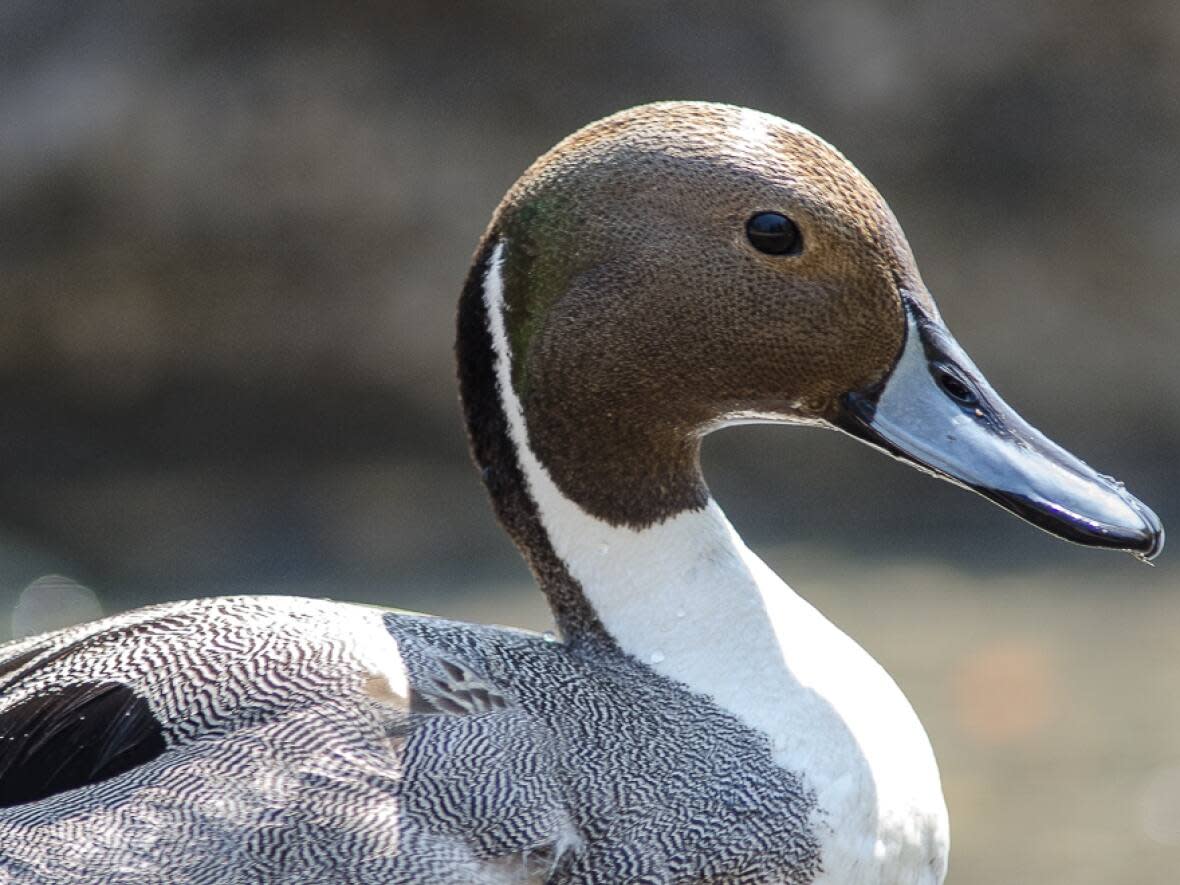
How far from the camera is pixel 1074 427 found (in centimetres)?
438

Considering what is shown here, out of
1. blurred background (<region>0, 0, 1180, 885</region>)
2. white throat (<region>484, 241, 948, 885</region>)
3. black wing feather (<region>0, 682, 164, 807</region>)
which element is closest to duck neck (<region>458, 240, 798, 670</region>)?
white throat (<region>484, 241, 948, 885</region>)

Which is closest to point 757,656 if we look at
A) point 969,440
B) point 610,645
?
point 610,645

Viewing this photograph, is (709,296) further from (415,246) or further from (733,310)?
(415,246)

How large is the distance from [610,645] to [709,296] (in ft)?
1.19

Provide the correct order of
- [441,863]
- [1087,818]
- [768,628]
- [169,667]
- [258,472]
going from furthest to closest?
[258,472] → [1087,818] → [768,628] → [169,667] → [441,863]

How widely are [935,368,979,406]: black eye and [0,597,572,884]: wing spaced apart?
0.49 m

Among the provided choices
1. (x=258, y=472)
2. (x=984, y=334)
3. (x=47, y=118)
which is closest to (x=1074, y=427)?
(x=984, y=334)

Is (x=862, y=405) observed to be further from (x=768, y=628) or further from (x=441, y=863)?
(x=441, y=863)

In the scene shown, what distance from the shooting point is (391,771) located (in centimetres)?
156

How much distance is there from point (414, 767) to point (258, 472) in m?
2.76

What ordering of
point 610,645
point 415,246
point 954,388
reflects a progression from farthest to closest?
point 415,246
point 610,645
point 954,388

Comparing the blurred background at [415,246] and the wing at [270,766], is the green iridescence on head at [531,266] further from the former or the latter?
the blurred background at [415,246]

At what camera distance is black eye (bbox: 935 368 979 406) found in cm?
166

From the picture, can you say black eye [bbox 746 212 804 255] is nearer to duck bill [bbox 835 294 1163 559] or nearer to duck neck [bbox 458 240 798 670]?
duck bill [bbox 835 294 1163 559]
